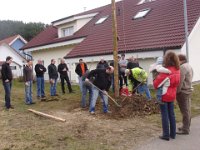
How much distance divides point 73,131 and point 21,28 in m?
56.8

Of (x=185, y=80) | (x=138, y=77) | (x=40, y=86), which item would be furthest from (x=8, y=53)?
(x=185, y=80)

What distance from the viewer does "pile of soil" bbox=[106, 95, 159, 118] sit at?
32.7 feet

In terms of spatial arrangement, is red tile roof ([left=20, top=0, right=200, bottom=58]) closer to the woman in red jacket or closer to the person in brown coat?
the person in brown coat

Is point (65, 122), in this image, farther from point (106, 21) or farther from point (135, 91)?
point (106, 21)

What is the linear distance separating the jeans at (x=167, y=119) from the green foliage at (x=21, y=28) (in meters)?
53.2

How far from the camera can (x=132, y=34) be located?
19.2 m

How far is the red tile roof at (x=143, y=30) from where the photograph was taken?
53.9ft

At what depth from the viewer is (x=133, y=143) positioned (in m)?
7.09

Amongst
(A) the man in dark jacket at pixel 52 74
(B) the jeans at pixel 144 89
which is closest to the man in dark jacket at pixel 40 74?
(A) the man in dark jacket at pixel 52 74

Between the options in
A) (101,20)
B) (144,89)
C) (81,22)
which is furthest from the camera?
(81,22)

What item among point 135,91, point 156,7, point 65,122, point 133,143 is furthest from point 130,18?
point 133,143

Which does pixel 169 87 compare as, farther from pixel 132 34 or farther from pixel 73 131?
pixel 132 34

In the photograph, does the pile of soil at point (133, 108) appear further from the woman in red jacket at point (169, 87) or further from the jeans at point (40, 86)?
the jeans at point (40, 86)

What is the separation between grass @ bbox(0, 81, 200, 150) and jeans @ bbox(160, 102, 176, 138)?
0.53 meters
